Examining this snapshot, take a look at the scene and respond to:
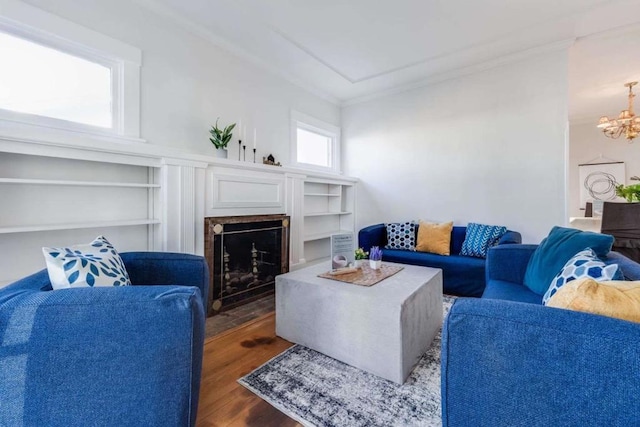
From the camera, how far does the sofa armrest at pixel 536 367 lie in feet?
2.31

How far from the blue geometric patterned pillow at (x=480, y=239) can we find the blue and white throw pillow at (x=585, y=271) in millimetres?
1732

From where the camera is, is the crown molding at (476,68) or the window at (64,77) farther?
the crown molding at (476,68)

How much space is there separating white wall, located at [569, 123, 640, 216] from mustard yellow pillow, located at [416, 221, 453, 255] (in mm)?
3641

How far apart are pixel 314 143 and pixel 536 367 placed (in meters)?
4.05

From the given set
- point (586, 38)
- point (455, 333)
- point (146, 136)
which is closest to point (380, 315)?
point (455, 333)

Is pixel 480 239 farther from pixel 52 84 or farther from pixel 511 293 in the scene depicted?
pixel 52 84

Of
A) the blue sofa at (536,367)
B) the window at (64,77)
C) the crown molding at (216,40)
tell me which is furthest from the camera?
the crown molding at (216,40)

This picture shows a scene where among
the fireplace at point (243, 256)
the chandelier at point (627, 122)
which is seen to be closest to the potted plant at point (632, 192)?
the chandelier at point (627, 122)

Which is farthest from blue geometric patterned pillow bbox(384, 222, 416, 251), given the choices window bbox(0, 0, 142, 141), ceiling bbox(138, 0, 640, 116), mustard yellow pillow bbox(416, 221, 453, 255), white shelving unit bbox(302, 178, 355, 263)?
window bbox(0, 0, 142, 141)

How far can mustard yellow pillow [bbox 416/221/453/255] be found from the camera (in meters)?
3.36

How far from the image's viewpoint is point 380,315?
1.62 metres

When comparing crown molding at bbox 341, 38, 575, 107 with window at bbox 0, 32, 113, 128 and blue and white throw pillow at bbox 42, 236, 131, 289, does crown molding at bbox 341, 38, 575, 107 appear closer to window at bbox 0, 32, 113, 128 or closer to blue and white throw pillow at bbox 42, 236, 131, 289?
window at bbox 0, 32, 113, 128

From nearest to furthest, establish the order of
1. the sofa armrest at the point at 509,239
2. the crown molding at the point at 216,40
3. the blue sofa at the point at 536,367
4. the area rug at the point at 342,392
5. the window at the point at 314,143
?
the blue sofa at the point at 536,367 → the area rug at the point at 342,392 → the crown molding at the point at 216,40 → the sofa armrest at the point at 509,239 → the window at the point at 314,143

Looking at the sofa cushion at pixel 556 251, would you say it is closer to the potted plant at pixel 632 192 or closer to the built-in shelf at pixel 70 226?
the potted plant at pixel 632 192
